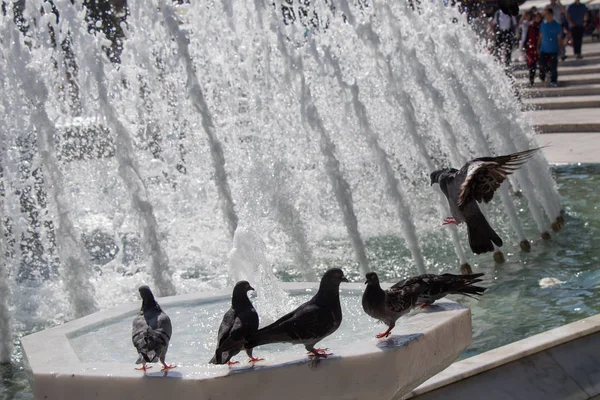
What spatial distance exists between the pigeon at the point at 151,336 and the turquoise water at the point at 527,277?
2.03m

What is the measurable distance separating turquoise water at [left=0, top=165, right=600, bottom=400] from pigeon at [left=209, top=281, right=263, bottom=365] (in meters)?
2.31

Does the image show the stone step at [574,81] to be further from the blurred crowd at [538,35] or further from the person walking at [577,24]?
the person walking at [577,24]

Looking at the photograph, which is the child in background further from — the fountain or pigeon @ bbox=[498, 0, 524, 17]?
pigeon @ bbox=[498, 0, 524, 17]

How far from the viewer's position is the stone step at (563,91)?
56.2 feet

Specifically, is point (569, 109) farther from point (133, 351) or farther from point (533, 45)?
point (133, 351)

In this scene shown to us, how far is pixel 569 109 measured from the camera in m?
16.5

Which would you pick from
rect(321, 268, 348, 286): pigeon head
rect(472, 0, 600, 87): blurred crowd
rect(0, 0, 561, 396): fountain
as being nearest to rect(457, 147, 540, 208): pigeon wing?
rect(321, 268, 348, 286): pigeon head

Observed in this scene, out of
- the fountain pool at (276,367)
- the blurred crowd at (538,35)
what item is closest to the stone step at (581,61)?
the blurred crowd at (538,35)

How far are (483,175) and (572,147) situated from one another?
362 inches

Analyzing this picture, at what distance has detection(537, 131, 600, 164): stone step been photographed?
12242mm

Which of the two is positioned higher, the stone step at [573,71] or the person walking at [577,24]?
the person walking at [577,24]

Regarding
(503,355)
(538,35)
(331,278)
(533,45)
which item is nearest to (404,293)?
(331,278)

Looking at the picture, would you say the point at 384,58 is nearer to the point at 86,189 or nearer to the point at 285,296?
the point at 86,189

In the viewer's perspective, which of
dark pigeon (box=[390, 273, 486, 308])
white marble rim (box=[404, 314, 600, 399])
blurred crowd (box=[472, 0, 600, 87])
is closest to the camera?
dark pigeon (box=[390, 273, 486, 308])
